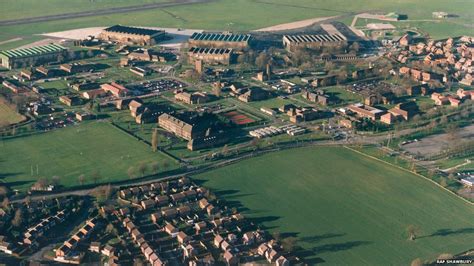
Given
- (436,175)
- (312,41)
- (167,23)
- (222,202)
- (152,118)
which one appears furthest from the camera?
(167,23)

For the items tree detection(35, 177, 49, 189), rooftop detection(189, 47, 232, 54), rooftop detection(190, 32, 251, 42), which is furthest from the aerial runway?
tree detection(35, 177, 49, 189)

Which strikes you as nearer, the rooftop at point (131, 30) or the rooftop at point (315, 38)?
the rooftop at point (315, 38)

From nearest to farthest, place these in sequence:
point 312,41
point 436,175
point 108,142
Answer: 1. point 436,175
2. point 108,142
3. point 312,41

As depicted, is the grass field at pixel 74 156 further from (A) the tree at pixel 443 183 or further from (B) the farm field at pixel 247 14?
(B) the farm field at pixel 247 14

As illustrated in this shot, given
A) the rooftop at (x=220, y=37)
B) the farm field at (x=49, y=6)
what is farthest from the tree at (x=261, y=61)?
the farm field at (x=49, y=6)

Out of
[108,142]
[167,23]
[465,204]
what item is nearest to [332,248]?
[465,204]

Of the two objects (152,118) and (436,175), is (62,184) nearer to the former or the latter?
(152,118)

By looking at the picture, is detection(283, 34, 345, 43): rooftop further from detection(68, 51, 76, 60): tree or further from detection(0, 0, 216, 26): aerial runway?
detection(0, 0, 216, 26): aerial runway
